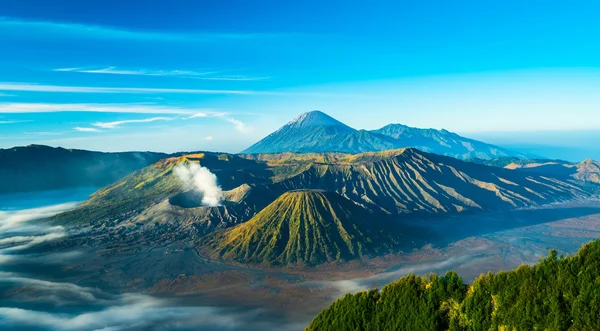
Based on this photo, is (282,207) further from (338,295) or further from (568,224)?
(568,224)

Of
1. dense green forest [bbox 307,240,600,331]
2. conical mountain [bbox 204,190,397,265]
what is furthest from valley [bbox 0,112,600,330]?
dense green forest [bbox 307,240,600,331]

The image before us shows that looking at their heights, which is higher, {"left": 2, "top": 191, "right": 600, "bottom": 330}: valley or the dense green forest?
the dense green forest

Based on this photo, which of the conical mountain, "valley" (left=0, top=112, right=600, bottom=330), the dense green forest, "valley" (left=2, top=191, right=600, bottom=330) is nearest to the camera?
the dense green forest

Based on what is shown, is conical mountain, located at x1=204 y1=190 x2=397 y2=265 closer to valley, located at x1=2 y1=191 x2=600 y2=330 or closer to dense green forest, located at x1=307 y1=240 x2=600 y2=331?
valley, located at x1=2 y1=191 x2=600 y2=330

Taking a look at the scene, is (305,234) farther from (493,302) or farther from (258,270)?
(493,302)

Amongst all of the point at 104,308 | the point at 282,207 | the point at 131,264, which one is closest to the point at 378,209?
the point at 282,207

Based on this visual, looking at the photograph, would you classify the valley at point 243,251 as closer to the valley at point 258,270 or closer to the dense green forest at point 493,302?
the valley at point 258,270

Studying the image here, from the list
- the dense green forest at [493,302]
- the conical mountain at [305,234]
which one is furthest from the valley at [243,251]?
the dense green forest at [493,302]
